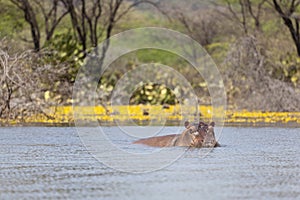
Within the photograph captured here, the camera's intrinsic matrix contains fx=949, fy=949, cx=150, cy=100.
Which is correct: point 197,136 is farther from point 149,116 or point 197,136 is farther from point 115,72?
point 115,72

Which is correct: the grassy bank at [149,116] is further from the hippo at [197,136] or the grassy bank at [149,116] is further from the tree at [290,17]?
the hippo at [197,136]

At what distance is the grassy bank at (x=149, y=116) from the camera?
22094mm

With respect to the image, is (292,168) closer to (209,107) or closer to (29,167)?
(29,167)

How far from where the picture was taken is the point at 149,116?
84.2 ft

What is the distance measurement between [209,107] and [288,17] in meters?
5.64

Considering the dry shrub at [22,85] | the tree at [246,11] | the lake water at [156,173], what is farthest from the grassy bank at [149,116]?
the tree at [246,11]

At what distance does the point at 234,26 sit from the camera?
154 ft

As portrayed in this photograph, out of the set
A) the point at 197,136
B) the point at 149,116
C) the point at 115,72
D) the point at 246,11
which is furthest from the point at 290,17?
the point at 197,136

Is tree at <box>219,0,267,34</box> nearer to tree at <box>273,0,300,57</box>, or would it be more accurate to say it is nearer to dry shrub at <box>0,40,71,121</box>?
tree at <box>273,0,300,57</box>

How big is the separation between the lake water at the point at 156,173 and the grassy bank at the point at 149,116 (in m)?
5.15


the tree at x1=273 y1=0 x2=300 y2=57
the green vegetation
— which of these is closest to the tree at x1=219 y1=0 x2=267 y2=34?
the green vegetation

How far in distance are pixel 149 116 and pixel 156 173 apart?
563 inches

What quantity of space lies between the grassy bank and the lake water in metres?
5.15

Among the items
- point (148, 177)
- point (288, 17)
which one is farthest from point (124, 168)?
point (288, 17)
